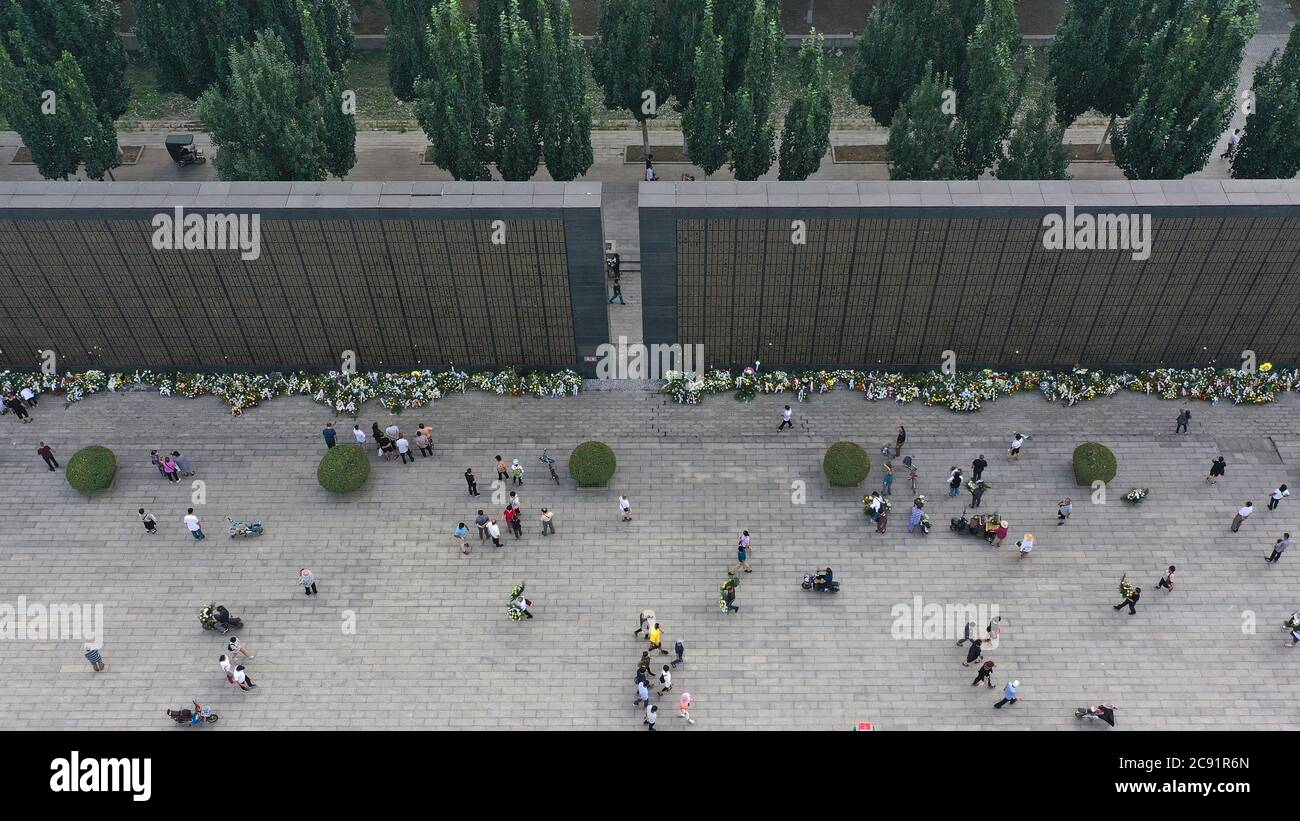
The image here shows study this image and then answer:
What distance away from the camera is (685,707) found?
26.9 metres

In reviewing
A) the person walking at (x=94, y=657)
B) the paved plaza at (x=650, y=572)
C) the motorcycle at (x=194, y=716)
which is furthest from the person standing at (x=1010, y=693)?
the person walking at (x=94, y=657)

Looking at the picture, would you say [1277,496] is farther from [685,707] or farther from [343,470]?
[343,470]

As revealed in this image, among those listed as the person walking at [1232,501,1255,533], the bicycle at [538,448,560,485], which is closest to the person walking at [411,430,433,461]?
the bicycle at [538,448,560,485]

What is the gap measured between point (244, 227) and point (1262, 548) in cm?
3413

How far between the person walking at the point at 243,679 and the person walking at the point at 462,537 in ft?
23.2

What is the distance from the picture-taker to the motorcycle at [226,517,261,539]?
104 ft

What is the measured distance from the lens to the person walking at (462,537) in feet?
101

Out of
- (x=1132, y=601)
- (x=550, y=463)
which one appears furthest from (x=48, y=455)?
(x=1132, y=601)

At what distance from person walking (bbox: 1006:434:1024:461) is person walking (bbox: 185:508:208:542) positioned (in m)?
26.9

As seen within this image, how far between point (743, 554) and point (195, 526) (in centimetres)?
1740

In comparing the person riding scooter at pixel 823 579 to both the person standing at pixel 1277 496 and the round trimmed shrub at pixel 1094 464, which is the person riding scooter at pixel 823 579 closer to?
the round trimmed shrub at pixel 1094 464

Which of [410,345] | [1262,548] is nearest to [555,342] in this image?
[410,345]

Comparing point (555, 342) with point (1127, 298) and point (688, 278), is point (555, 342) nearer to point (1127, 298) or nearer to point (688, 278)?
point (688, 278)

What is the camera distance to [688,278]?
33.1 metres
